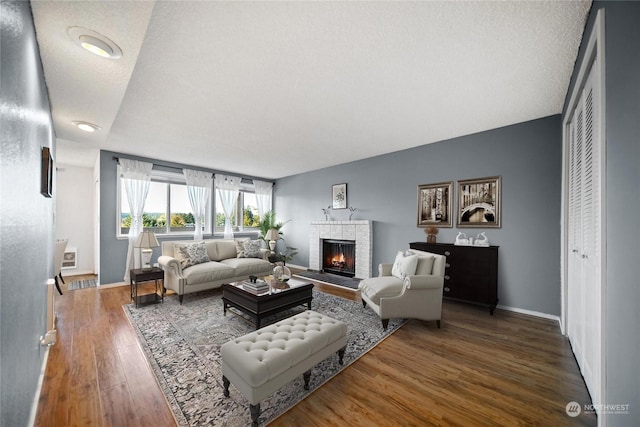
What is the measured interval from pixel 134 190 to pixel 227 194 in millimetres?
2044

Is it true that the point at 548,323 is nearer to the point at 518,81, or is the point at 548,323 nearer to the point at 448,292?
the point at 448,292

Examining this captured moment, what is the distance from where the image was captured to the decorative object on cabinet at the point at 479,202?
3.72m

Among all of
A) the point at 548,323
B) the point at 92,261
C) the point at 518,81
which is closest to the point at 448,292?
the point at 548,323

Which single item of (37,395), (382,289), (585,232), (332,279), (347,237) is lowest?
(332,279)

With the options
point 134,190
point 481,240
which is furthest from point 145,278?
point 481,240

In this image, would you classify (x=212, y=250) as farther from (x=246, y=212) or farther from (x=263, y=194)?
(x=263, y=194)

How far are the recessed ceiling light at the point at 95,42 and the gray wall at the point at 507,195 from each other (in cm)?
438

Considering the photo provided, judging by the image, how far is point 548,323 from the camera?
313 cm

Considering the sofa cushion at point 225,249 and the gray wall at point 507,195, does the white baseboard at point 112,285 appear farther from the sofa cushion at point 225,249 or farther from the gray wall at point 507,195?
the gray wall at point 507,195

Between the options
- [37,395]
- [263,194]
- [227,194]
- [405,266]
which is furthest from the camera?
[263,194]

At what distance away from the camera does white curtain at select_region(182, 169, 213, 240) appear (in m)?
5.96

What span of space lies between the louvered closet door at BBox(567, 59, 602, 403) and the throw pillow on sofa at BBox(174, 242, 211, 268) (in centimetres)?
479

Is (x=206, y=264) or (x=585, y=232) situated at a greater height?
(x=585, y=232)

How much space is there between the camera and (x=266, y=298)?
9.54 feet
